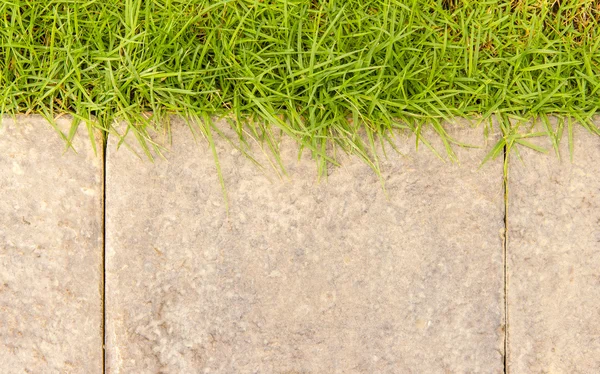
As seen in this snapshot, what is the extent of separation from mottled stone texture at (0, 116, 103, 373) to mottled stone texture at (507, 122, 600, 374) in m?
1.19

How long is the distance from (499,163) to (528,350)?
547 millimetres

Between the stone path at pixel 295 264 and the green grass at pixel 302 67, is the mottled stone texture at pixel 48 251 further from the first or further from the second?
the green grass at pixel 302 67

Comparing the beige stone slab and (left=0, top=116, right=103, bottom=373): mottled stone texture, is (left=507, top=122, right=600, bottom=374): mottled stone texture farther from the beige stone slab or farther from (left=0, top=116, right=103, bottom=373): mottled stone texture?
(left=0, top=116, right=103, bottom=373): mottled stone texture

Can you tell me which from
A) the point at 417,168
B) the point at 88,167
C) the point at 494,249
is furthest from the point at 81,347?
the point at 494,249

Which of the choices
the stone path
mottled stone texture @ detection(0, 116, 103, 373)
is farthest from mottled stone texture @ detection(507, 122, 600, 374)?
mottled stone texture @ detection(0, 116, 103, 373)

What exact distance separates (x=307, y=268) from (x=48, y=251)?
73cm

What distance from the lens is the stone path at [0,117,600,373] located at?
4.65 ft

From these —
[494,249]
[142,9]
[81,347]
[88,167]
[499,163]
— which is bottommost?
[81,347]

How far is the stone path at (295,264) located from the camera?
1.42m

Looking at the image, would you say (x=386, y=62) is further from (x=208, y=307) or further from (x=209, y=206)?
(x=208, y=307)

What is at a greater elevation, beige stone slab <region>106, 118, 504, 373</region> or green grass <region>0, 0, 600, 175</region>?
green grass <region>0, 0, 600, 175</region>

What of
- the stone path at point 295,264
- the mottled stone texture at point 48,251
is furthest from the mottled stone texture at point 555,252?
the mottled stone texture at point 48,251

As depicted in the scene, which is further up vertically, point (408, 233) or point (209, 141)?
point (209, 141)

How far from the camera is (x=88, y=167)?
1416 millimetres
